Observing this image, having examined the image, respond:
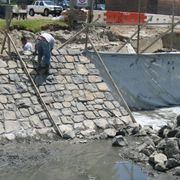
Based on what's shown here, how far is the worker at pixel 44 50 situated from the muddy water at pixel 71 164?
310 cm

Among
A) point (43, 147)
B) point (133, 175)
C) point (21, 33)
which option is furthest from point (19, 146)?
point (21, 33)

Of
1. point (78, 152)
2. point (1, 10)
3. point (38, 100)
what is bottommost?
point (78, 152)

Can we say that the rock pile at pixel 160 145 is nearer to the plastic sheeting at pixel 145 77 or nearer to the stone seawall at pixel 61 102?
the stone seawall at pixel 61 102

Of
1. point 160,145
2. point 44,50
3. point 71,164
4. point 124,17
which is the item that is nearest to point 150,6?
point 124,17

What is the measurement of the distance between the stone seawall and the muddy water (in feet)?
2.89

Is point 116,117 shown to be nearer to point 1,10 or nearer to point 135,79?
point 135,79

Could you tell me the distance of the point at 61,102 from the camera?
15.3m

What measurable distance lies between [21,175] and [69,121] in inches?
152

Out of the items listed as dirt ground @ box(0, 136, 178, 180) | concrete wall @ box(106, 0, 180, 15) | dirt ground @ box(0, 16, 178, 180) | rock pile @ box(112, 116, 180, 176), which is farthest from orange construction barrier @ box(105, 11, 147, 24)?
dirt ground @ box(0, 136, 178, 180)

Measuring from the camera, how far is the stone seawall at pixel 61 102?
558 inches

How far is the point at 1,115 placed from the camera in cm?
1400

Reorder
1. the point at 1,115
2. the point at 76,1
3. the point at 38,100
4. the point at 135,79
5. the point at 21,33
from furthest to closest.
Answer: the point at 76,1, the point at 21,33, the point at 135,79, the point at 38,100, the point at 1,115

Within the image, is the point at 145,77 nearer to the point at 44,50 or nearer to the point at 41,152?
the point at 44,50

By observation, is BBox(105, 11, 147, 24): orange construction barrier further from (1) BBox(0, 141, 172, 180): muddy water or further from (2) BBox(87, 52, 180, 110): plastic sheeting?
(1) BBox(0, 141, 172, 180): muddy water
